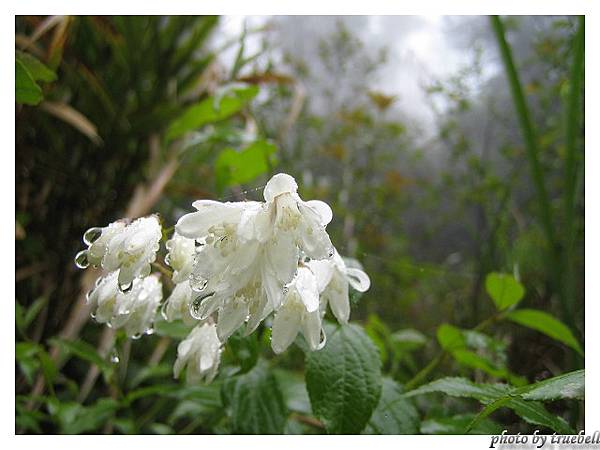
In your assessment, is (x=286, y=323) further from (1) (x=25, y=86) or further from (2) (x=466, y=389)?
(1) (x=25, y=86)

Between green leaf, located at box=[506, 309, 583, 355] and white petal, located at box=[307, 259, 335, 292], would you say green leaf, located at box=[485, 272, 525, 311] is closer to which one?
green leaf, located at box=[506, 309, 583, 355]

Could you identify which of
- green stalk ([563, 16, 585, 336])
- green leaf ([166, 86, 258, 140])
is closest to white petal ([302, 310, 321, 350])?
green stalk ([563, 16, 585, 336])

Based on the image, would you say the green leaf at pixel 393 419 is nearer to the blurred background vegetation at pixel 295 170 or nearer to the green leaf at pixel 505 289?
the blurred background vegetation at pixel 295 170

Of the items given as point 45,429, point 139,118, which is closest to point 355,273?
point 45,429

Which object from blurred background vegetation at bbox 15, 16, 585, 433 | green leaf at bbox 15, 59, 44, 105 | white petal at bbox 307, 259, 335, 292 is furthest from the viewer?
blurred background vegetation at bbox 15, 16, 585, 433

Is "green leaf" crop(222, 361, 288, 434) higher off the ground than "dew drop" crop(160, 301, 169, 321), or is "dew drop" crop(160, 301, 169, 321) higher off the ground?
"dew drop" crop(160, 301, 169, 321)

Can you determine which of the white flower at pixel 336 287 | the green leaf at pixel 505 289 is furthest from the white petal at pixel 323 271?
the green leaf at pixel 505 289
